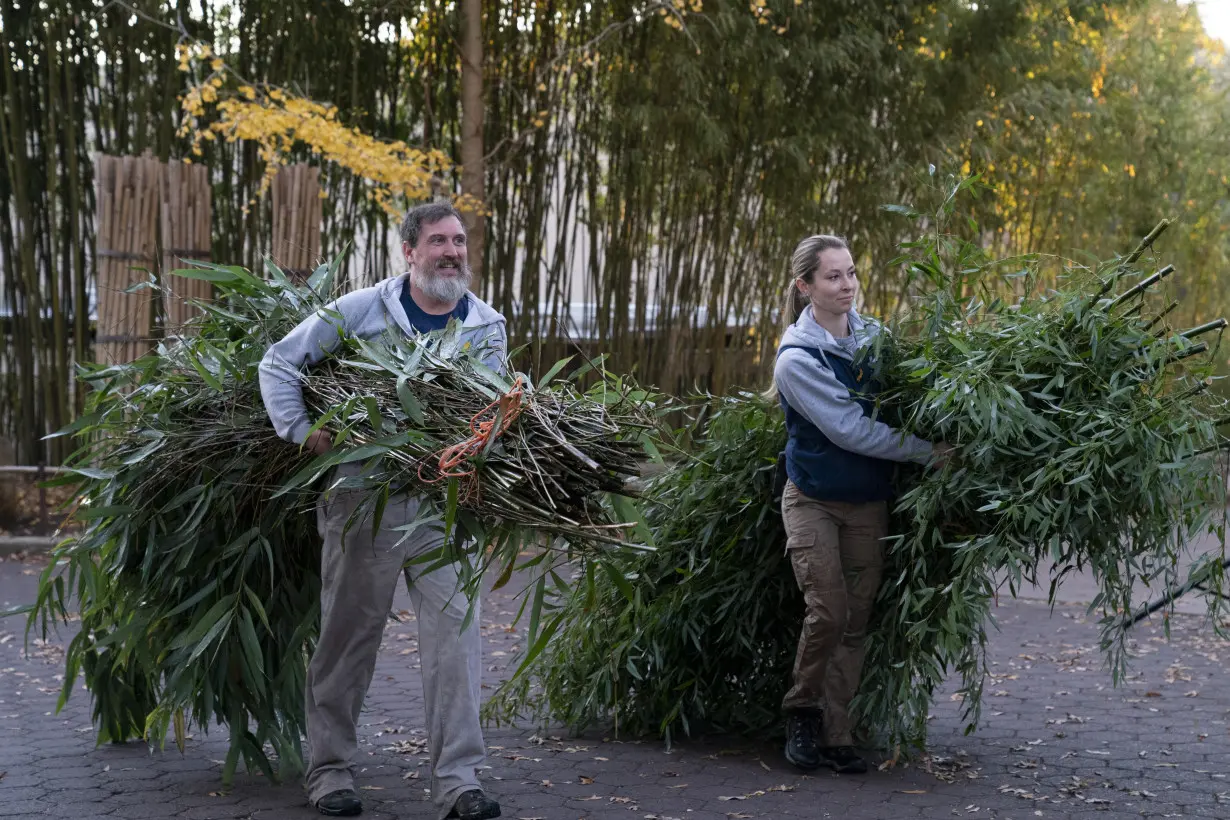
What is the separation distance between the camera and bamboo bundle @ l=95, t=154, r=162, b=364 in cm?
857

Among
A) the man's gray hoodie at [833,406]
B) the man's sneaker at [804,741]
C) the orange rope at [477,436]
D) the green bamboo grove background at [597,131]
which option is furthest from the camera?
the green bamboo grove background at [597,131]

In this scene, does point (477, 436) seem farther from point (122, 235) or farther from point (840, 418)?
point (122, 235)

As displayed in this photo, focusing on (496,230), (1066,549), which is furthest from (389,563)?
(496,230)

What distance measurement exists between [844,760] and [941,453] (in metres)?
1.02

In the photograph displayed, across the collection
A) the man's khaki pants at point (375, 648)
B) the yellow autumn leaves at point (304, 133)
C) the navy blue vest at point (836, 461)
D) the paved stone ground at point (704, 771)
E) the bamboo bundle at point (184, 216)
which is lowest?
the paved stone ground at point (704, 771)

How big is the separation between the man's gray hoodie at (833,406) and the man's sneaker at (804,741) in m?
0.86

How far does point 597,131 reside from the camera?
10078 mm

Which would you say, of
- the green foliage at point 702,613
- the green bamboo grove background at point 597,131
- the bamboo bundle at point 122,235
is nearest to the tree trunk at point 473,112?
the green bamboo grove background at point 597,131

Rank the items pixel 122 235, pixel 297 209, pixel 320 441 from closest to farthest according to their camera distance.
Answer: pixel 320 441, pixel 297 209, pixel 122 235

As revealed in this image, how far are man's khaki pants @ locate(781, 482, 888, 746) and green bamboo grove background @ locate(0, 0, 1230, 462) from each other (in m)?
5.15

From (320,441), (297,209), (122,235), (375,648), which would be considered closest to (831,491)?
(375,648)

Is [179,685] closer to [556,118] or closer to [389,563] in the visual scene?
[389,563]

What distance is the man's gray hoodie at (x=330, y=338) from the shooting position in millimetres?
3812

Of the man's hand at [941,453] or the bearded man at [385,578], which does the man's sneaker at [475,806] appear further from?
the man's hand at [941,453]
